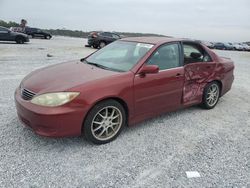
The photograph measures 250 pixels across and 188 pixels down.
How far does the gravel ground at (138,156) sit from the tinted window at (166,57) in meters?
1.01

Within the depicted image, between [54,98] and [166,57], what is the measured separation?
2088mm

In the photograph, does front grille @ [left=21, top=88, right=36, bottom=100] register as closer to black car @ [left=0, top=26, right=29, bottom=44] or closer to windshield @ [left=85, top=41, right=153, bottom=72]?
windshield @ [left=85, top=41, right=153, bottom=72]

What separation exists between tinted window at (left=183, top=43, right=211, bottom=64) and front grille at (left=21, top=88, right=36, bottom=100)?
272 cm

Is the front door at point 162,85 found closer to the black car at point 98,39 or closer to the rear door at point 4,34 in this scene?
the black car at point 98,39

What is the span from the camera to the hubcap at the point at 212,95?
515cm

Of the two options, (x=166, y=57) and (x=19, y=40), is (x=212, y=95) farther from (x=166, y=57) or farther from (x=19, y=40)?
(x=19, y=40)

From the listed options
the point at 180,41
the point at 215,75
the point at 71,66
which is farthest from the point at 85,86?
the point at 215,75

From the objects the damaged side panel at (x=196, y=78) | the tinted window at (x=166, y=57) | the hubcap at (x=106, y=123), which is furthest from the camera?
the damaged side panel at (x=196, y=78)

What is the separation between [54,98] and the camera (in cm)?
313

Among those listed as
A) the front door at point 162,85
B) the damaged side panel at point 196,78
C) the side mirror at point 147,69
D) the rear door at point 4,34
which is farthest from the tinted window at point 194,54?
the rear door at point 4,34

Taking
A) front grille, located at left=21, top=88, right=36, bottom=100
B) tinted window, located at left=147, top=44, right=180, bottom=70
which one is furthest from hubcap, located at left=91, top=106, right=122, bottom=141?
tinted window, located at left=147, top=44, right=180, bottom=70

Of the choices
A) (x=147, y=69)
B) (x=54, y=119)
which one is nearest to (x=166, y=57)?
(x=147, y=69)

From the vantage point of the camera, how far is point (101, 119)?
11.5 feet

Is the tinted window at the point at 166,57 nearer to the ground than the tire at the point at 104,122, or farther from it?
farther from it
